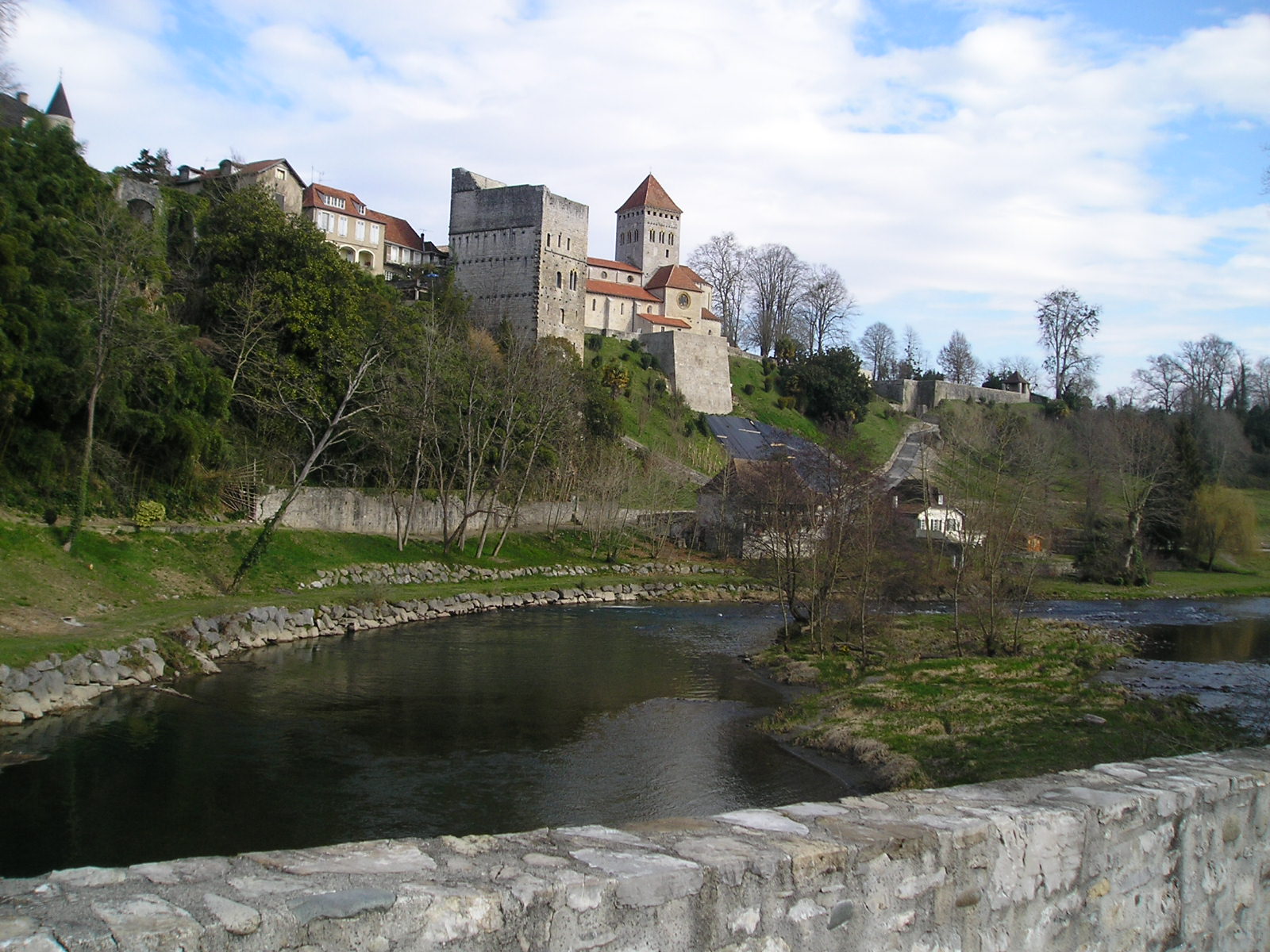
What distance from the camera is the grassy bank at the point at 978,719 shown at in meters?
12.1

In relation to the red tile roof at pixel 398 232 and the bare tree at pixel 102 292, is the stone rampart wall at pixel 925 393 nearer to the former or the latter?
the red tile roof at pixel 398 232

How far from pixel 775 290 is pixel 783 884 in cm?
8975

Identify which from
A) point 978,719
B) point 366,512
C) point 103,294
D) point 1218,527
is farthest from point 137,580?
point 1218,527

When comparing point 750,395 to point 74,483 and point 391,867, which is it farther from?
point 391,867

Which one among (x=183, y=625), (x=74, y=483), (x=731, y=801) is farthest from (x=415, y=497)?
(x=731, y=801)

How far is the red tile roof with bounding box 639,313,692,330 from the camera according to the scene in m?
72.7

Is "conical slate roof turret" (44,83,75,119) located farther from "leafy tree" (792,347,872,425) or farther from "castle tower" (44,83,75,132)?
"leafy tree" (792,347,872,425)

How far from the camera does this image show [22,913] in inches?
101

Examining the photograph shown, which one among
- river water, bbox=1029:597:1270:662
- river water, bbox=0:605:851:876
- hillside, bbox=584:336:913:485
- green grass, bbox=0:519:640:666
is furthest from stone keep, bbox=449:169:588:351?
river water, bbox=0:605:851:876

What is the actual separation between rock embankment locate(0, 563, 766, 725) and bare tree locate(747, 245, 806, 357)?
55100mm

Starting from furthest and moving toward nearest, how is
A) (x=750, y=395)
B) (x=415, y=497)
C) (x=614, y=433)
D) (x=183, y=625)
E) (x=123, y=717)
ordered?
(x=750, y=395) < (x=614, y=433) < (x=415, y=497) < (x=183, y=625) < (x=123, y=717)

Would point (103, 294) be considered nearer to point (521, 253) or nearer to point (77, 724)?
point (77, 724)

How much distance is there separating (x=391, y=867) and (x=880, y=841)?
185 cm

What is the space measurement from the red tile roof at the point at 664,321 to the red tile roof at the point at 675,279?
10.6 feet
